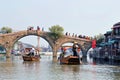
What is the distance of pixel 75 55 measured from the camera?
5956 cm

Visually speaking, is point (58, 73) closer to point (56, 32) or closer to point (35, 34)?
point (35, 34)

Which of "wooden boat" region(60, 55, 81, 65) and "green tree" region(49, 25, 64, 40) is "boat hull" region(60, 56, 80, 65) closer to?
"wooden boat" region(60, 55, 81, 65)

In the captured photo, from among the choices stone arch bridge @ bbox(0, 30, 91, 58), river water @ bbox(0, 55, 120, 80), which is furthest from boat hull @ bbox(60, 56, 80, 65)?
stone arch bridge @ bbox(0, 30, 91, 58)

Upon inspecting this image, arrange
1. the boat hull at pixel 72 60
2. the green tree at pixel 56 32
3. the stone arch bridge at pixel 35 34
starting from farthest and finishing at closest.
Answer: the green tree at pixel 56 32 < the stone arch bridge at pixel 35 34 < the boat hull at pixel 72 60

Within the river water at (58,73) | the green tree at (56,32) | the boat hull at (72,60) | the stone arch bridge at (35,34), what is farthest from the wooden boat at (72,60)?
the green tree at (56,32)

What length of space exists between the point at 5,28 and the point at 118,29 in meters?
45.8

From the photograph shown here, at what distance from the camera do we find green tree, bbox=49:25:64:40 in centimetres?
10231

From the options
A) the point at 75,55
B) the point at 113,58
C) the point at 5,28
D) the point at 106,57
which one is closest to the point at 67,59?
the point at 75,55

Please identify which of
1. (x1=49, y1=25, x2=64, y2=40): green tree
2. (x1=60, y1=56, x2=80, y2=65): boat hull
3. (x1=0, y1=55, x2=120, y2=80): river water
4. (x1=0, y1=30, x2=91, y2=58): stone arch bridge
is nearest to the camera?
(x1=0, y1=55, x2=120, y2=80): river water

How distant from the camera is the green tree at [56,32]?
102312 mm

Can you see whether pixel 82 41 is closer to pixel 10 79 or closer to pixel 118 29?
pixel 118 29

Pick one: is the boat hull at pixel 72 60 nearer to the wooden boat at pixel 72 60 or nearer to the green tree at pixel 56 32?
the wooden boat at pixel 72 60

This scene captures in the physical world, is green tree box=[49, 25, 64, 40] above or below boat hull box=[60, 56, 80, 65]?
above

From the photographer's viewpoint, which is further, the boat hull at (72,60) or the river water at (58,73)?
the boat hull at (72,60)
